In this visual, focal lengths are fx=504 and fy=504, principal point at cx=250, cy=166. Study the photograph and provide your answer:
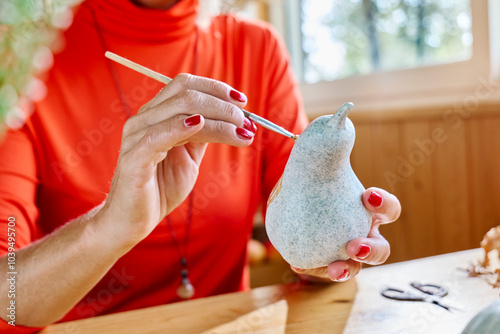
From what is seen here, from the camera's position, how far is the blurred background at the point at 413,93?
1367 mm

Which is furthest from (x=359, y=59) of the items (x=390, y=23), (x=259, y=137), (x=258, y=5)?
(x=259, y=137)

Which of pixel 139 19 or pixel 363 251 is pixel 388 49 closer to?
pixel 139 19

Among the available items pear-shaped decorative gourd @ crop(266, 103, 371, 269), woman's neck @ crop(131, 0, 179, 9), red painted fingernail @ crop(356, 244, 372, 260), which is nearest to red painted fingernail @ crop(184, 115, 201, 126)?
pear-shaped decorative gourd @ crop(266, 103, 371, 269)

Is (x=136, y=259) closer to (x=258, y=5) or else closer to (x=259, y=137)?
(x=259, y=137)

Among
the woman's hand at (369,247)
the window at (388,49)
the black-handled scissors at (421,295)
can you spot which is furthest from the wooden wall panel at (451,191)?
the woman's hand at (369,247)

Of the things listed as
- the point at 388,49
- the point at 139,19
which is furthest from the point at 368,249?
the point at 388,49

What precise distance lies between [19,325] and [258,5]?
2.07 metres

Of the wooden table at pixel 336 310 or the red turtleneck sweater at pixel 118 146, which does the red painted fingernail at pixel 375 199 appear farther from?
the red turtleneck sweater at pixel 118 146

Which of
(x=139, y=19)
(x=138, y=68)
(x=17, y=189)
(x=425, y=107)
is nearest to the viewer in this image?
(x=138, y=68)

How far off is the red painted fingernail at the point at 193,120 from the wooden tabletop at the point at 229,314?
293 mm

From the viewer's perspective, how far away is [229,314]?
739 millimetres

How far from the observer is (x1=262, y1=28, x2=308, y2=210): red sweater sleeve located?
1066 millimetres

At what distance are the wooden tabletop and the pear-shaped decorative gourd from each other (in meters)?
0.19

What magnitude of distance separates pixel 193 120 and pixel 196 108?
3 cm
